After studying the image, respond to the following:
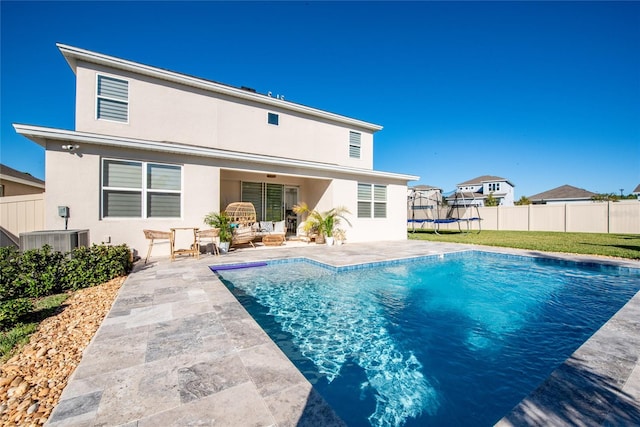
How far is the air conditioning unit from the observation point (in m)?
4.79

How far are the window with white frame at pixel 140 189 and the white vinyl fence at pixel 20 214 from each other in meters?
1.52

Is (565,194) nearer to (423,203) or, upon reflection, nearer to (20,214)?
(423,203)

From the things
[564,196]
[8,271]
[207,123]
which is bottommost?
[8,271]

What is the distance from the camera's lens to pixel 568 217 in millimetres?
18141

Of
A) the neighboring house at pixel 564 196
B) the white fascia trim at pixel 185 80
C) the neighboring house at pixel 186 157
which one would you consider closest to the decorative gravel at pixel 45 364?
the neighboring house at pixel 186 157

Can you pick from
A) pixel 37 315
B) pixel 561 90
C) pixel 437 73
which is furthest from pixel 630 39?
pixel 37 315

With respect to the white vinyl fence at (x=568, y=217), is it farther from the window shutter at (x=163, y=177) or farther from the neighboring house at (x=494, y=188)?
the neighboring house at (x=494, y=188)

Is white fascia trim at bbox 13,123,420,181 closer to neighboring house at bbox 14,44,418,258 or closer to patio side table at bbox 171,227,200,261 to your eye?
neighboring house at bbox 14,44,418,258

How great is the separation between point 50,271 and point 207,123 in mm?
6777

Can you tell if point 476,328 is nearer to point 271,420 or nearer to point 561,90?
point 271,420

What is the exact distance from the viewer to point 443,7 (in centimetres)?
1041

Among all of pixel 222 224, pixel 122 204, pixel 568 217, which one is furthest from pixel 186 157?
pixel 568 217

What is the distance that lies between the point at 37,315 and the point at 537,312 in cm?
734

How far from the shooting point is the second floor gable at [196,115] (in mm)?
7750
